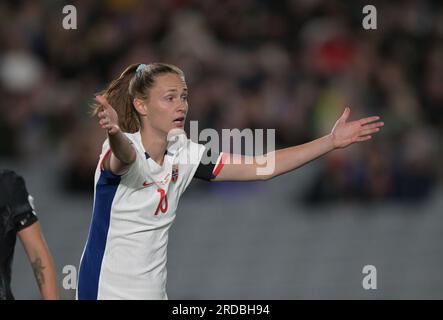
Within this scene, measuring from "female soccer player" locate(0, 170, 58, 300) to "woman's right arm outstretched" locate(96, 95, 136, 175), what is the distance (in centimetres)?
43

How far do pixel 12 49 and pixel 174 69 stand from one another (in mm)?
7149

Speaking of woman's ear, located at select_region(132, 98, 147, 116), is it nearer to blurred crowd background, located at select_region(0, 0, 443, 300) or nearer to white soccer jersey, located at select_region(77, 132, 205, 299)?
white soccer jersey, located at select_region(77, 132, 205, 299)

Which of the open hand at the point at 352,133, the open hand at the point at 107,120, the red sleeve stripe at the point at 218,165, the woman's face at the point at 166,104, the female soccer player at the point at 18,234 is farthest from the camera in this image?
the red sleeve stripe at the point at 218,165

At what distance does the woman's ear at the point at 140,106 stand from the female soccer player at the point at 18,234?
633 millimetres

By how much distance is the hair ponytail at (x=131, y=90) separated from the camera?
4.84 m

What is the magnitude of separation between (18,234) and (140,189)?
22.9 inches

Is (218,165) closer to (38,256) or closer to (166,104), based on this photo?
(166,104)

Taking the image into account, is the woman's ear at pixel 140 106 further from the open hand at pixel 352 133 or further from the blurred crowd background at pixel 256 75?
the blurred crowd background at pixel 256 75

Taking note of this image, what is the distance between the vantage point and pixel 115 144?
4.31 m

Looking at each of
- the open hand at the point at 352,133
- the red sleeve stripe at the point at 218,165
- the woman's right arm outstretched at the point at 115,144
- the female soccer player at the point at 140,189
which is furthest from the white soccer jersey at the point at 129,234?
the open hand at the point at 352,133

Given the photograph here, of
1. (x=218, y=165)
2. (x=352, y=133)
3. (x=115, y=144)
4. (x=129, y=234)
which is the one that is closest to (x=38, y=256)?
(x=129, y=234)

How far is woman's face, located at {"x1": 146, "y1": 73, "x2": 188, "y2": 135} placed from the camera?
476 centimetres

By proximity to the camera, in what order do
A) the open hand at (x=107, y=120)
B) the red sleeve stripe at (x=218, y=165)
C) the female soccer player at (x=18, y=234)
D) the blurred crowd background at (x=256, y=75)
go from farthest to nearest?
the blurred crowd background at (x=256, y=75) < the red sleeve stripe at (x=218, y=165) < the female soccer player at (x=18, y=234) < the open hand at (x=107, y=120)

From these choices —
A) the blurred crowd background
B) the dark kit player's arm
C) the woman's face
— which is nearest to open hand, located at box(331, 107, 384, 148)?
the woman's face
